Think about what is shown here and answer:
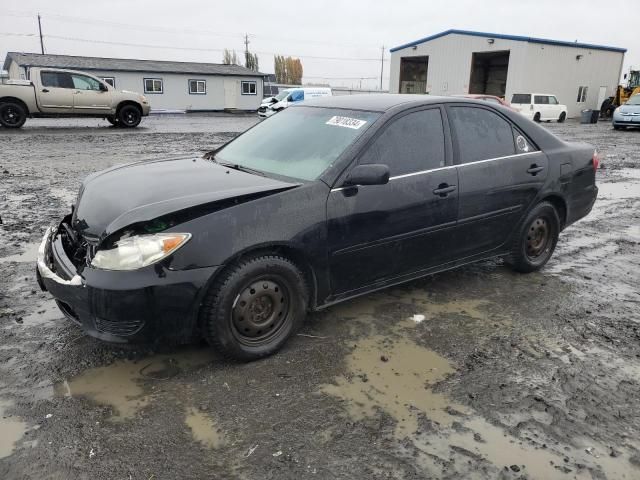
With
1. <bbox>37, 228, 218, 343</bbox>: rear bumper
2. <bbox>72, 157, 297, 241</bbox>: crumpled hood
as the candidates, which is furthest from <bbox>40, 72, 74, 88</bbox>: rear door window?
<bbox>37, 228, 218, 343</bbox>: rear bumper

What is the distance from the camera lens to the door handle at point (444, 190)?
379 centimetres

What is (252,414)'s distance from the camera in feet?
8.86

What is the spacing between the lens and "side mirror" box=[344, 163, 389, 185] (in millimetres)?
3295

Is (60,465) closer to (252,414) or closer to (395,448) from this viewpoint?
(252,414)

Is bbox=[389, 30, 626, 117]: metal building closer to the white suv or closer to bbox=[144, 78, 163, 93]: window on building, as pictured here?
the white suv

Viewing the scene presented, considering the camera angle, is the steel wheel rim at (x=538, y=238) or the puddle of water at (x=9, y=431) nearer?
the puddle of water at (x=9, y=431)

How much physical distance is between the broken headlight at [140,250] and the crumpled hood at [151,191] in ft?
0.34

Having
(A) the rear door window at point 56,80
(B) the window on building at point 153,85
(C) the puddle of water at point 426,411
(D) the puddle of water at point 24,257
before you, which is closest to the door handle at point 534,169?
(C) the puddle of water at point 426,411

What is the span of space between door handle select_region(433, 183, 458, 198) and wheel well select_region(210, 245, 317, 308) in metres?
1.16

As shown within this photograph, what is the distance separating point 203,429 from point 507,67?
128ft

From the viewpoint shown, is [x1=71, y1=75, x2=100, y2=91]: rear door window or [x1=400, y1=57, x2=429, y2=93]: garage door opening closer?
[x1=71, y1=75, x2=100, y2=91]: rear door window

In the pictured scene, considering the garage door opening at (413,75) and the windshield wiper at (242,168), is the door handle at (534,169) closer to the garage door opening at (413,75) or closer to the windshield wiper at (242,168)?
the windshield wiper at (242,168)

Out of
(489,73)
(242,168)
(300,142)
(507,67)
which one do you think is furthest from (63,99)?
(489,73)

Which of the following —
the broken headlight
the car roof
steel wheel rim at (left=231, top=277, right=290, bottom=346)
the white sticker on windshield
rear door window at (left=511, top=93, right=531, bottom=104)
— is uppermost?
rear door window at (left=511, top=93, right=531, bottom=104)
